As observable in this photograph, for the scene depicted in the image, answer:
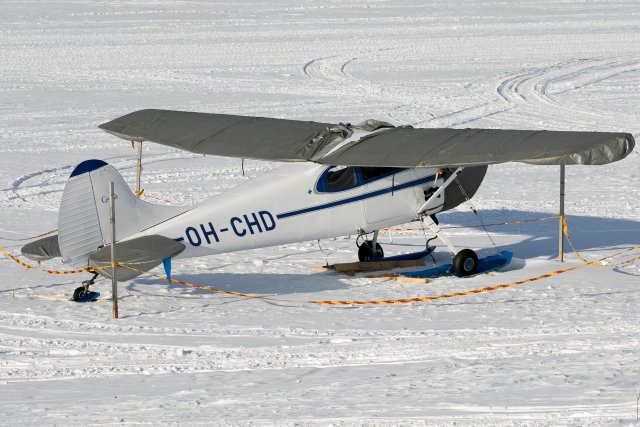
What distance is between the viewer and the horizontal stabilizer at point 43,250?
561 inches

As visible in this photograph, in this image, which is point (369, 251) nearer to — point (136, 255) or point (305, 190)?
point (305, 190)

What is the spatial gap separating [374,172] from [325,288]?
5.31 ft

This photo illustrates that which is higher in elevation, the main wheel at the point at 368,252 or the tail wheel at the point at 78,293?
the main wheel at the point at 368,252

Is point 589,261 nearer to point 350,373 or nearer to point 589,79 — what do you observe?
point 350,373

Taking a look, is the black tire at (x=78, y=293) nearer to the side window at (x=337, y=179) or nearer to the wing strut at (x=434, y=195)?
the side window at (x=337, y=179)

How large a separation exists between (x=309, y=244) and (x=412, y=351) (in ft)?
18.5

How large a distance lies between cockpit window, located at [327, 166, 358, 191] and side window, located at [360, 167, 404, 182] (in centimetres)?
13

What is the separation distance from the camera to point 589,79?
111ft

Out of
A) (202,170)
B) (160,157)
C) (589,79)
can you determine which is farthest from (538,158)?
(589,79)

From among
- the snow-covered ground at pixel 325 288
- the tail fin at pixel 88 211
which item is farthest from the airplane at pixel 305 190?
the snow-covered ground at pixel 325 288

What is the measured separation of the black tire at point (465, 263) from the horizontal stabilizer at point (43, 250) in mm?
5053

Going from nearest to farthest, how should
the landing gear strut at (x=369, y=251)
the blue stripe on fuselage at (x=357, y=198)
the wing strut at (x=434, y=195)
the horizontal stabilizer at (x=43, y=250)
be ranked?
the horizontal stabilizer at (x=43, y=250) < the blue stripe on fuselage at (x=357, y=198) < the wing strut at (x=434, y=195) < the landing gear strut at (x=369, y=251)

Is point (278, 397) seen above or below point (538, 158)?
below

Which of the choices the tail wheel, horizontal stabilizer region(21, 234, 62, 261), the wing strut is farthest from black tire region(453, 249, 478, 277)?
horizontal stabilizer region(21, 234, 62, 261)
